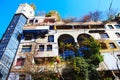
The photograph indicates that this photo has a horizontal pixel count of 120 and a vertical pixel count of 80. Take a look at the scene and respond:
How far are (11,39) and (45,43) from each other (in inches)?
227

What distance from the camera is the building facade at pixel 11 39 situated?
2931cm

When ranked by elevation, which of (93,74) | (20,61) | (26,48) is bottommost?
(93,74)

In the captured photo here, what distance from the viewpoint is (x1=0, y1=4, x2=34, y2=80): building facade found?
2931cm

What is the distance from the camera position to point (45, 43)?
33312mm

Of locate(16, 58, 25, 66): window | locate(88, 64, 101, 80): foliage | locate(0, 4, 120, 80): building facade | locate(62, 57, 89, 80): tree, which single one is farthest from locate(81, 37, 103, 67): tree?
locate(16, 58, 25, 66): window

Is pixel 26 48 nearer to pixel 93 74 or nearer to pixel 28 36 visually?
pixel 28 36

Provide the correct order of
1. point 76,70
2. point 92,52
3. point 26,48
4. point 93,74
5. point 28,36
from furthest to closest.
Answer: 1. point 28,36
2. point 26,48
3. point 92,52
4. point 93,74
5. point 76,70

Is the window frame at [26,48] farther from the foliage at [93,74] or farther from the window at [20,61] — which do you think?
the foliage at [93,74]

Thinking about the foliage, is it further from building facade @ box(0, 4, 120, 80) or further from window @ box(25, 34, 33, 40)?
window @ box(25, 34, 33, 40)

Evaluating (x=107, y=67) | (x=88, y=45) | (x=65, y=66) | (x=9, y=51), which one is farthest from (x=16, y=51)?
(x=107, y=67)

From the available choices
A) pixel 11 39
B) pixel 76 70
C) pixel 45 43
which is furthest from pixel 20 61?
pixel 76 70

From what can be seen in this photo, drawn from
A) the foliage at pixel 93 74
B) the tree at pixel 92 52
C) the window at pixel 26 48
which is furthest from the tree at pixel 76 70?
the window at pixel 26 48

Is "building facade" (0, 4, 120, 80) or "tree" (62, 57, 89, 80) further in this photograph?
"building facade" (0, 4, 120, 80)

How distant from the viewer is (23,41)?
3397cm
